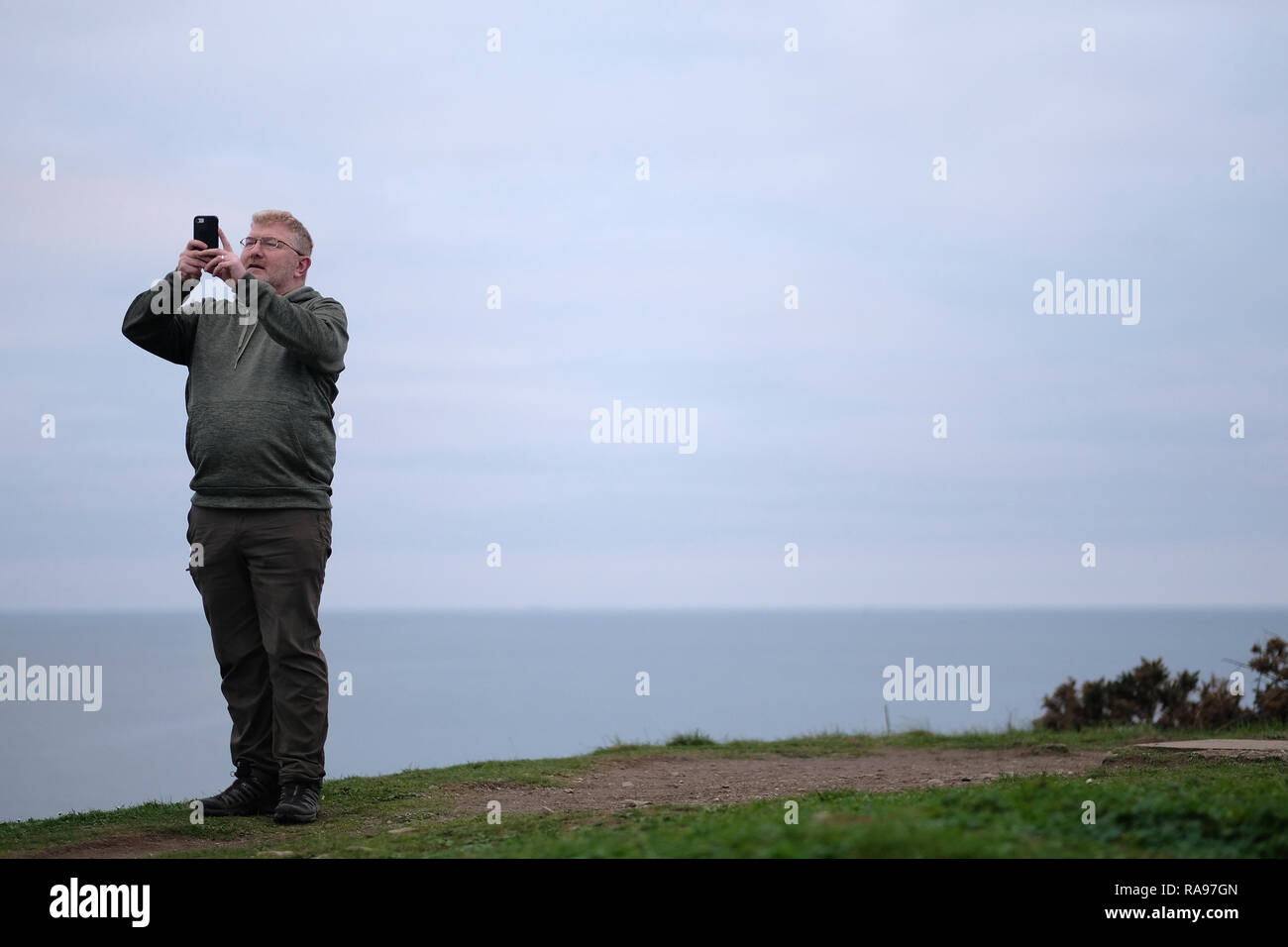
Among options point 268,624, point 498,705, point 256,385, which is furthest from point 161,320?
point 498,705

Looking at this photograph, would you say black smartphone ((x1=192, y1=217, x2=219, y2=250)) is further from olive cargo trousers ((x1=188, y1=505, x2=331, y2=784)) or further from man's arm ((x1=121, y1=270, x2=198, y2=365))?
olive cargo trousers ((x1=188, y1=505, x2=331, y2=784))

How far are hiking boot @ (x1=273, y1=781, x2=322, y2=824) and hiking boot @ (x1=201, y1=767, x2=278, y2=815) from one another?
21 cm

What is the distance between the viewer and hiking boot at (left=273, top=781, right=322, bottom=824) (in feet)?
20.5

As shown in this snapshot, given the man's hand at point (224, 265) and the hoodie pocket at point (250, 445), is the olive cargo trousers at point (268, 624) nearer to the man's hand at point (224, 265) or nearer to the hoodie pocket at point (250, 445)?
the hoodie pocket at point (250, 445)

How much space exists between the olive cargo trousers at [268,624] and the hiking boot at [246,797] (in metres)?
0.04

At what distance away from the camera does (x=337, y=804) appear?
696 cm

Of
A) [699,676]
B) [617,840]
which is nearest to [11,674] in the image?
[617,840]

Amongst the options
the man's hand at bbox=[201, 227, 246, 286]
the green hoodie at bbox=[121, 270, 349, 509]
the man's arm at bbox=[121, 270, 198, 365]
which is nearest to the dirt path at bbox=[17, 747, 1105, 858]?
the green hoodie at bbox=[121, 270, 349, 509]

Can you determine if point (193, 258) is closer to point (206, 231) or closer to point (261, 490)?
point (206, 231)

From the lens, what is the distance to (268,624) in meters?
6.34

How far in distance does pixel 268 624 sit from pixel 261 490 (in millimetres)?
736
